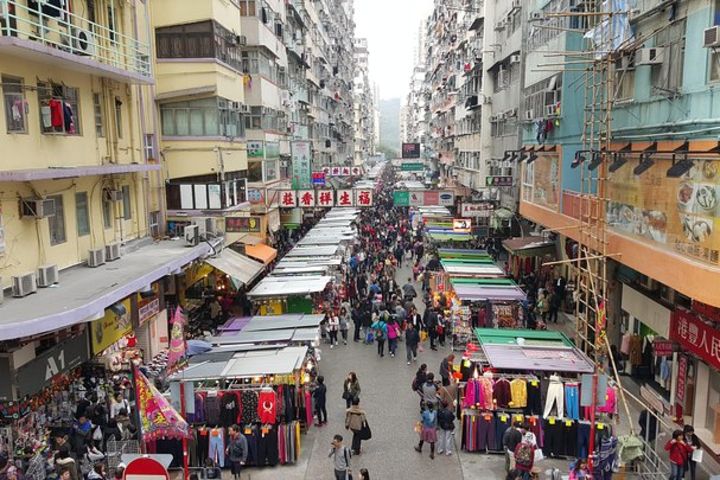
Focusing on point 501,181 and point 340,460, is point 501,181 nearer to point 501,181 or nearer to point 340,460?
point 501,181

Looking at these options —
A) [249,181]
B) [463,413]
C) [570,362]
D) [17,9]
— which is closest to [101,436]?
[463,413]

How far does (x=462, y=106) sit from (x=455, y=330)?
29.4 meters

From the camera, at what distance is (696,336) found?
12578mm

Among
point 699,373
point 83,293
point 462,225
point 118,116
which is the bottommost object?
point 699,373

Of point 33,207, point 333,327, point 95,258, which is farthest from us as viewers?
point 333,327

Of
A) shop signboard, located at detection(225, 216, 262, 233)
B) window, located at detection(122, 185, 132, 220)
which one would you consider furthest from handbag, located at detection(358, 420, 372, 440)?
shop signboard, located at detection(225, 216, 262, 233)

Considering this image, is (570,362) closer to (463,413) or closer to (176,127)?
(463,413)

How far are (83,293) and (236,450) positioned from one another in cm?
429

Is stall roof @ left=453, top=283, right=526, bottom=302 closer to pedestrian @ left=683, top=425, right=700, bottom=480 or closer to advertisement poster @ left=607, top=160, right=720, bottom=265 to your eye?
advertisement poster @ left=607, top=160, right=720, bottom=265

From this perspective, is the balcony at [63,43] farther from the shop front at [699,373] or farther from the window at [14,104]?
the shop front at [699,373]

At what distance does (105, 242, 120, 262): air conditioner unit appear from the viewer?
16156mm

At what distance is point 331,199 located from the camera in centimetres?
2938

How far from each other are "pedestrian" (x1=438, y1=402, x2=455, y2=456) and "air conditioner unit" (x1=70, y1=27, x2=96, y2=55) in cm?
1080

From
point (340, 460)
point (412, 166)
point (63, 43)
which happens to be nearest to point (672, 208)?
point (340, 460)
